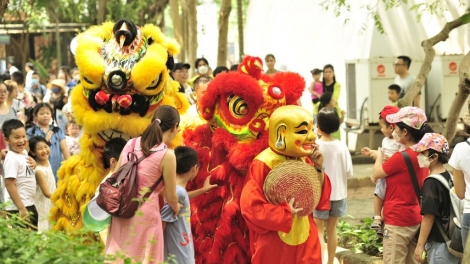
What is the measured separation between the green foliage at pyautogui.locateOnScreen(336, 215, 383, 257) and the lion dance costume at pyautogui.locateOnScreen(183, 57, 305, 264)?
6.51ft

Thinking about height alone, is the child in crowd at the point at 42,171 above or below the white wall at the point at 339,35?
below

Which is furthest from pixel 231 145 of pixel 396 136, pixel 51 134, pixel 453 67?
pixel 453 67

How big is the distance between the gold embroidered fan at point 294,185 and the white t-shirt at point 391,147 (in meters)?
1.31

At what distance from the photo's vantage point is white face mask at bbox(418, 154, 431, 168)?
736 centimetres

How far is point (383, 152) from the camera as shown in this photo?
328 inches

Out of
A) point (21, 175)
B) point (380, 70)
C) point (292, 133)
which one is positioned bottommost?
point (21, 175)

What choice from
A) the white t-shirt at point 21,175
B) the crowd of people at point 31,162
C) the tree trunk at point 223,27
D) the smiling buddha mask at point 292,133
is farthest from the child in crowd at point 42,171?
the tree trunk at point 223,27

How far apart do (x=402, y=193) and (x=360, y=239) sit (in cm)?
223

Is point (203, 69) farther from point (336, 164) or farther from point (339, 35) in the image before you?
point (339, 35)

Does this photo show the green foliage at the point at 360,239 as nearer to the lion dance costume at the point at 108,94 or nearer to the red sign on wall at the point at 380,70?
the lion dance costume at the point at 108,94

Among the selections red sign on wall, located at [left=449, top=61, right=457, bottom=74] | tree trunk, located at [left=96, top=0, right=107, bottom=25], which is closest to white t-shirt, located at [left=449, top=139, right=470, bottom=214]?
red sign on wall, located at [left=449, top=61, right=457, bottom=74]

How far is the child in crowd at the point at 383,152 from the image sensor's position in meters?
8.12

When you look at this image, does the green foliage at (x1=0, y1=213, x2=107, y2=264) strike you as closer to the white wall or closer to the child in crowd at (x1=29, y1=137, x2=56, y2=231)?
the child in crowd at (x1=29, y1=137, x2=56, y2=231)

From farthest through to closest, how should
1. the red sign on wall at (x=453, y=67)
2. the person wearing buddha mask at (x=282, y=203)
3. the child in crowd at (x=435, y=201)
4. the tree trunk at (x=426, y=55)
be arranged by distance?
1. the red sign on wall at (x=453, y=67)
2. the tree trunk at (x=426, y=55)
3. the child in crowd at (x=435, y=201)
4. the person wearing buddha mask at (x=282, y=203)
